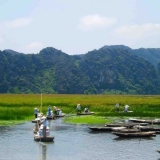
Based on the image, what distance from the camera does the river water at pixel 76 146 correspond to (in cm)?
2170

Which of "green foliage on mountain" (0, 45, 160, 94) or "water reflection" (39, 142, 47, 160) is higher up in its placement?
"green foliage on mountain" (0, 45, 160, 94)

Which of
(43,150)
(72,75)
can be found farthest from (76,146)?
(72,75)

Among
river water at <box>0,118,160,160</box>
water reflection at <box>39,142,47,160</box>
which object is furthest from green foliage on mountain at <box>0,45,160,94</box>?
water reflection at <box>39,142,47,160</box>

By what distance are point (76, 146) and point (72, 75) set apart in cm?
14686

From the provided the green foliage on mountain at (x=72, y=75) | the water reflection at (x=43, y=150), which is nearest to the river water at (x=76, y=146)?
the water reflection at (x=43, y=150)

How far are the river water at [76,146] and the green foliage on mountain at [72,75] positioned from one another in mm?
126554

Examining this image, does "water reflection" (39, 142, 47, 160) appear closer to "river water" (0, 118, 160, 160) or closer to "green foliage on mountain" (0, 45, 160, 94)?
"river water" (0, 118, 160, 160)

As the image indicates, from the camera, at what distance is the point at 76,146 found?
24.9 m

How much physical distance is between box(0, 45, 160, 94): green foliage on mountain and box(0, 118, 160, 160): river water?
127 metres

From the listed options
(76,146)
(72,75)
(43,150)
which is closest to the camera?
(43,150)

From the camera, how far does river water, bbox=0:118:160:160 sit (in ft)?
71.2

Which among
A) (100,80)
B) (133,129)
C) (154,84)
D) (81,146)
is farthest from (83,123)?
(154,84)

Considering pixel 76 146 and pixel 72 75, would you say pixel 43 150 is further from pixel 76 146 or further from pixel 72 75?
pixel 72 75

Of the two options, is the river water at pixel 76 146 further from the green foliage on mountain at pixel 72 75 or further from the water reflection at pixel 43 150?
the green foliage on mountain at pixel 72 75
